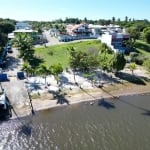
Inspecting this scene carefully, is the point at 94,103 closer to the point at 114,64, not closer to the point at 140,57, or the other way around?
the point at 114,64

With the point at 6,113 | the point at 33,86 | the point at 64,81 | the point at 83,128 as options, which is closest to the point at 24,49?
the point at 64,81

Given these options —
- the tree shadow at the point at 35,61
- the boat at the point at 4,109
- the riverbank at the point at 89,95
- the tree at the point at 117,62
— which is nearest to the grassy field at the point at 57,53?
the tree shadow at the point at 35,61

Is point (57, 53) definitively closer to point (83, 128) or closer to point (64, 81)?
point (64, 81)

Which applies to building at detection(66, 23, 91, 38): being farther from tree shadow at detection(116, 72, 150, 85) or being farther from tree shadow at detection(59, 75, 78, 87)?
tree shadow at detection(59, 75, 78, 87)

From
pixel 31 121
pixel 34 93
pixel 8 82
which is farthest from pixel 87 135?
pixel 8 82

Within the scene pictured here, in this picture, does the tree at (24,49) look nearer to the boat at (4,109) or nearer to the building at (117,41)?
the building at (117,41)
